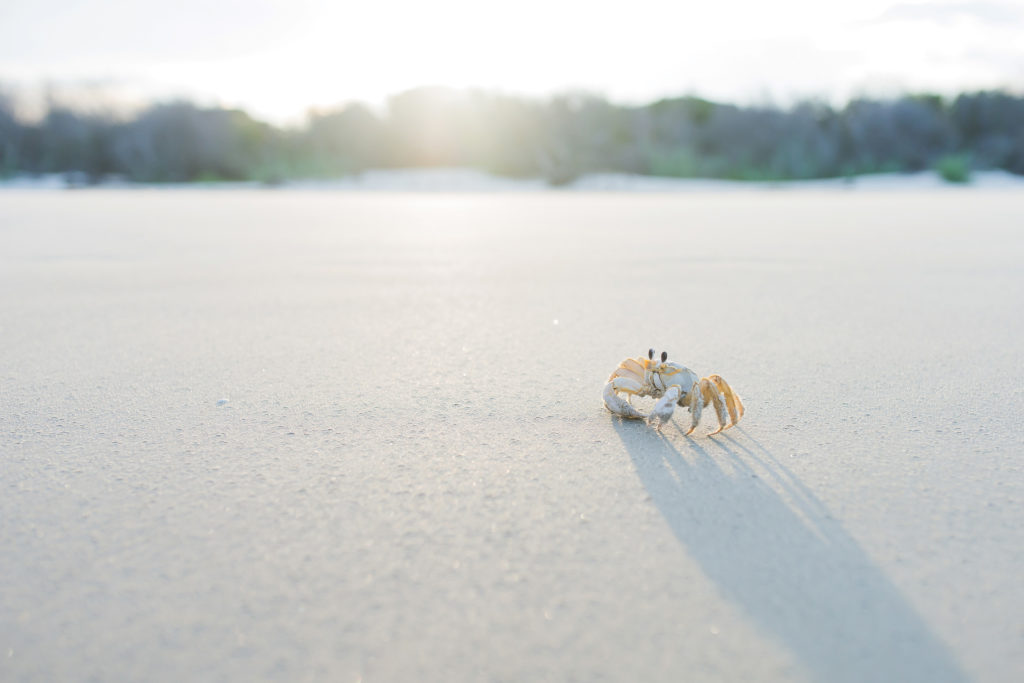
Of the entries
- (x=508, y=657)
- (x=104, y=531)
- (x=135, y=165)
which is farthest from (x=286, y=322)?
(x=135, y=165)

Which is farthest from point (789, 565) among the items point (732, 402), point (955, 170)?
point (955, 170)

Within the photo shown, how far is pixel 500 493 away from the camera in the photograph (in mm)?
1594

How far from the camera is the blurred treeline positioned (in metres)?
20.0

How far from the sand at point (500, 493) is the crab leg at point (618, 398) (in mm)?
52

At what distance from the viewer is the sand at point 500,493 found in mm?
1104

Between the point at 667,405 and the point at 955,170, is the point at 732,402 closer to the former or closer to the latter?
the point at 667,405

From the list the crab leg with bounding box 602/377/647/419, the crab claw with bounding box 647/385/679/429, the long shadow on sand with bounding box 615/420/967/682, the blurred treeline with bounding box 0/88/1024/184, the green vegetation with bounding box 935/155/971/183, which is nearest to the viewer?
the long shadow on sand with bounding box 615/420/967/682

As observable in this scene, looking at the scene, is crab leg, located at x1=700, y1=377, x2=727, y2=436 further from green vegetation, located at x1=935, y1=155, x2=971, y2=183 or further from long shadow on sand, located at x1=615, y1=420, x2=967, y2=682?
green vegetation, located at x1=935, y1=155, x2=971, y2=183

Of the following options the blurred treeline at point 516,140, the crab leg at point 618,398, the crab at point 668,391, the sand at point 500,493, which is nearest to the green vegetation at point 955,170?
the blurred treeline at point 516,140

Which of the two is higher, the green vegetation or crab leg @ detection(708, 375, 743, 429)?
the green vegetation

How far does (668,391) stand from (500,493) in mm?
543

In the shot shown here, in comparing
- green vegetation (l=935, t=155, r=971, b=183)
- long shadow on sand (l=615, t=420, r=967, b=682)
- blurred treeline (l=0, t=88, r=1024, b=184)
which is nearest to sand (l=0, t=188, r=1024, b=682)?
long shadow on sand (l=615, t=420, r=967, b=682)

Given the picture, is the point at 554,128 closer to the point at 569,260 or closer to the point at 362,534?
the point at 569,260

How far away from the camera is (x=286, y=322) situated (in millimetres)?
3379
